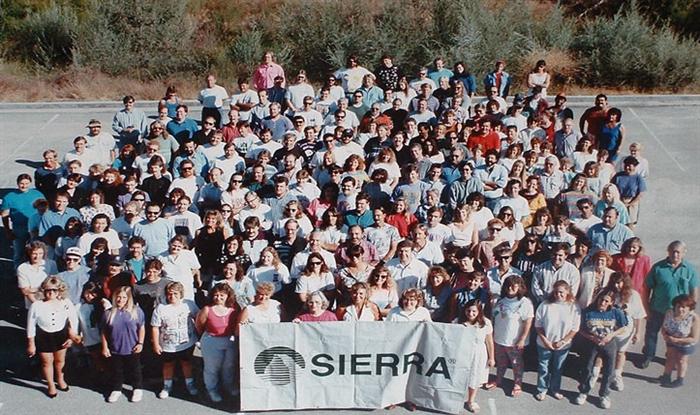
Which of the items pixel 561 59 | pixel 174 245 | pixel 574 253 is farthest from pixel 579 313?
pixel 561 59

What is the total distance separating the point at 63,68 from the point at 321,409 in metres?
18.2

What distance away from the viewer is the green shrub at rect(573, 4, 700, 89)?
22484mm

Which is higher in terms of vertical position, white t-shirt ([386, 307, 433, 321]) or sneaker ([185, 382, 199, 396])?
white t-shirt ([386, 307, 433, 321])

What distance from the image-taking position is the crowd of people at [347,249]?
967cm

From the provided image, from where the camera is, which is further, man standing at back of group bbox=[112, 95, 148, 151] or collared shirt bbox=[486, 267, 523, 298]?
man standing at back of group bbox=[112, 95, 148, 151]

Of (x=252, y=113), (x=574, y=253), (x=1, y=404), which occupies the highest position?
(x=252, y=113)

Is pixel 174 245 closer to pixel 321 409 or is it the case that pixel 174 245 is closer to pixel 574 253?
pixel 321 409

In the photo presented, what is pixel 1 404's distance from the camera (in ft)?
32.7

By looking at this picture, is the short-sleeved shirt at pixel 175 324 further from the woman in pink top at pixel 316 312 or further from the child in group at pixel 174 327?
the woman in pink top at pixel 316 312

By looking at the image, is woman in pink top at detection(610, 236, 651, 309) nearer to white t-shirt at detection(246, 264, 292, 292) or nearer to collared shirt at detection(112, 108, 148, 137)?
white t-shirt at detection(246, 264, 292, 292)

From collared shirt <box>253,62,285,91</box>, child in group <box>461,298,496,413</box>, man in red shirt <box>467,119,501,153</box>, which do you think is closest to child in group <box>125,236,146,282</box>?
child in group <box>461,298,496,413</box>

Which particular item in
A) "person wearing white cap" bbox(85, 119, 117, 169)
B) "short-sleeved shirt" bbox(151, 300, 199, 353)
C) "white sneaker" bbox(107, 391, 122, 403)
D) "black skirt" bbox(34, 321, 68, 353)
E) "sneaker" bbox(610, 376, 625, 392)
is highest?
"person wearing white cap" bbox(85, 119, 117, 169)

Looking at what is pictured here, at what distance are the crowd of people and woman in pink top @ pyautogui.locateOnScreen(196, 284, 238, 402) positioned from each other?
2 cm

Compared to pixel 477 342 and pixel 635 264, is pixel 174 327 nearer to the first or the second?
pixel 477 342
